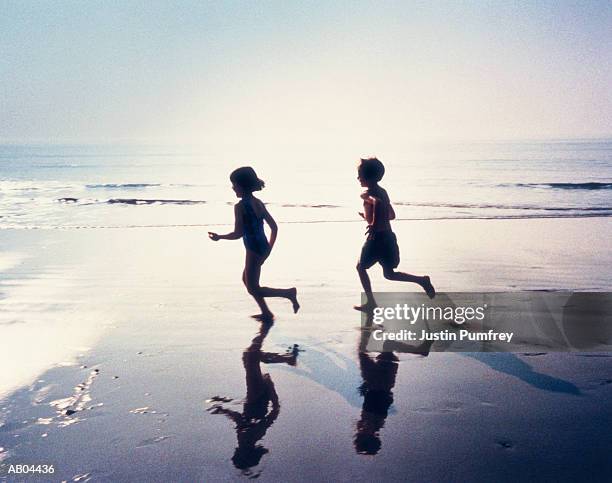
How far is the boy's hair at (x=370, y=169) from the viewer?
6211 millimetres

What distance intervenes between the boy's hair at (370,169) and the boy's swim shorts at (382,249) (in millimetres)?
667

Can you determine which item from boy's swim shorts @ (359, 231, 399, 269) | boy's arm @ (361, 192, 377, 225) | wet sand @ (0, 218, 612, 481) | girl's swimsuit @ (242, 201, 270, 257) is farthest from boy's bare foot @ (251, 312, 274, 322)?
boy's arm @ (361, 192, 377, 225)

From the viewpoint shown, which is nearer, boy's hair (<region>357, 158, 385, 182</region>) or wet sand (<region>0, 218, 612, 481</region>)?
wet sand (<region>0, 218, 612, 481</region>)

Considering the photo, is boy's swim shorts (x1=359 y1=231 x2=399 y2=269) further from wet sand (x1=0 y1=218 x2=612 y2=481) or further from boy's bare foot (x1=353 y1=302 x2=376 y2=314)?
wet sand (x1=0 y1=218 x2=612 y2=481)

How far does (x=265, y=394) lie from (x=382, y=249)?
2.86 metres

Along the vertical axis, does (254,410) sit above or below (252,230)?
below

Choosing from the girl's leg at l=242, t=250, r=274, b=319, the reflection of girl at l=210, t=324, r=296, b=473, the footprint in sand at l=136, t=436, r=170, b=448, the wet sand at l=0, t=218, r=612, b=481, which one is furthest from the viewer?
the girl's leg at l=242, t=250, r=274, b=319

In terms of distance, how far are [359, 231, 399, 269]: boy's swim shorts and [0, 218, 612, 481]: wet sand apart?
74 centimetres

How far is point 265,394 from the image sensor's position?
155 inches

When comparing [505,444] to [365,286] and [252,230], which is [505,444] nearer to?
[365,286]

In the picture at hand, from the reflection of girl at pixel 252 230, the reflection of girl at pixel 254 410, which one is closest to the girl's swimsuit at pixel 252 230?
the reflection of girl at pixel 252 230

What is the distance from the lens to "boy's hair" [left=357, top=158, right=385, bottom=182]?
6211 millimetres

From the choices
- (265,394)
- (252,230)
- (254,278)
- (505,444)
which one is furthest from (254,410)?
(252,230)

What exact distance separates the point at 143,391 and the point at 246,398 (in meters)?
0.81
